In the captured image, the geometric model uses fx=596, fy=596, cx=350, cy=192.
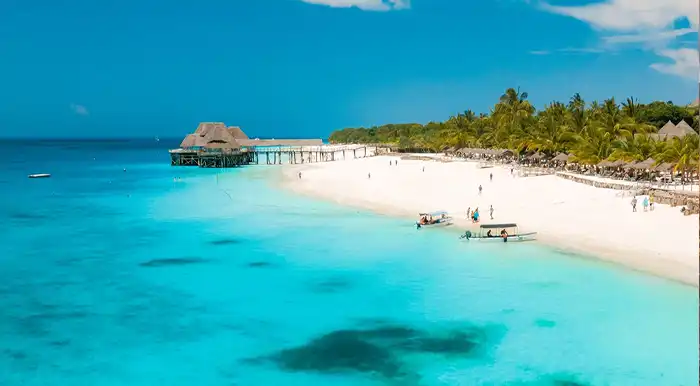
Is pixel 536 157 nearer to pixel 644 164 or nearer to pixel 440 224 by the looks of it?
pixel 644 164

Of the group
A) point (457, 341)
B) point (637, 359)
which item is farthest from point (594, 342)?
point (457, 341)

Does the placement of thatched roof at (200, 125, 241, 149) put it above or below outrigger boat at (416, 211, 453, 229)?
above

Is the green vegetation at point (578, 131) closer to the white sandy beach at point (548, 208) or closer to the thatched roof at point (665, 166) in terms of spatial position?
the thatched roof at point (665, 166)

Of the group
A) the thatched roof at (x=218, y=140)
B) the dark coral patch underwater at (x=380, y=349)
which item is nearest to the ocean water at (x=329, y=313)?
the dark coral patch underwater at (x=380, y=349)

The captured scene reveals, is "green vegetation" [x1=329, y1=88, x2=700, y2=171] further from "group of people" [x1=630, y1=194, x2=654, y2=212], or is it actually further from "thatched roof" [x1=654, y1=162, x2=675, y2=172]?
"group of people" [x1=630, y1=194, x2=654, y2=212]

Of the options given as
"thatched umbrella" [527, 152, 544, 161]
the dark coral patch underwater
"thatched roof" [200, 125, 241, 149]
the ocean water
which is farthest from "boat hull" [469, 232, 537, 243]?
"thatched roof" [200, 125, 241, 149]

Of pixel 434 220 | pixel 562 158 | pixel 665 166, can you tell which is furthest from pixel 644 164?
pixel 434 220

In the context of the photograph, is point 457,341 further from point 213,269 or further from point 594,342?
point 213,269
